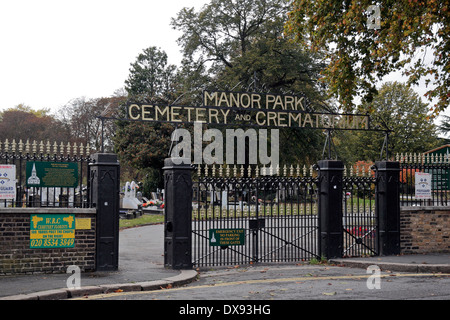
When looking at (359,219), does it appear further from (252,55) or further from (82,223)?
(252,55)

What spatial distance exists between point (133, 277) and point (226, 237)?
3.14 metres

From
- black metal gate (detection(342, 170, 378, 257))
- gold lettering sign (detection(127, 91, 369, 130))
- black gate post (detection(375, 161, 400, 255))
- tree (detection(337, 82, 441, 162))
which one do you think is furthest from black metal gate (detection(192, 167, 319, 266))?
tree (detection(337, 82, 441, 162))

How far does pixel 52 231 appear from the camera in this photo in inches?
456

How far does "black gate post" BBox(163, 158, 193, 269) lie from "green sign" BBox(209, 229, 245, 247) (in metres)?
0.73

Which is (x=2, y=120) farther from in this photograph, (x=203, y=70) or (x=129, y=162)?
(x=203, y=70)

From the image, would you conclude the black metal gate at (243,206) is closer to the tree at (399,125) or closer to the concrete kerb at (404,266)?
the concrete kerb at (404,266)

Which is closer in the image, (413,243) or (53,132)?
(413,243)

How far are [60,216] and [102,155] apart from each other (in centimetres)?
162

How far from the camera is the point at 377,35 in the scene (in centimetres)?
1616

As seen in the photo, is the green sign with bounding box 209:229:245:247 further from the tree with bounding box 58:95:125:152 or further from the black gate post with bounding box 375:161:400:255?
the tree with bounding box 58:95:125:152

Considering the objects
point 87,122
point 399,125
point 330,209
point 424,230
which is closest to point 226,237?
point 330,209

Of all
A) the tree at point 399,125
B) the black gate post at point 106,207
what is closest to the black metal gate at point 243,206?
the black gate post at point 106,207

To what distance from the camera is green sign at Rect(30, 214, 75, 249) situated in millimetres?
11453
